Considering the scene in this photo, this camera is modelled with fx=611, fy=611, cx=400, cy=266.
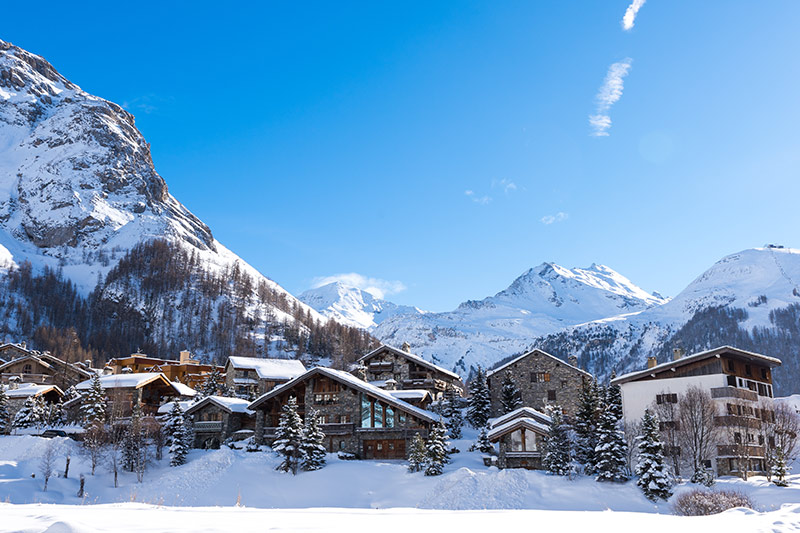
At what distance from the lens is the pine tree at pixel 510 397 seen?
213ft

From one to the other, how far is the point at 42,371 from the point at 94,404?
1476 inches


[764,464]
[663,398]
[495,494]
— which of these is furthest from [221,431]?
[764,464]

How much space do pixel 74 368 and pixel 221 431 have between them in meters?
47.8

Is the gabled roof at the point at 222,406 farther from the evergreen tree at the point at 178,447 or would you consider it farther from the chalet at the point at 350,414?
the evergreen tree at the point at 178,447

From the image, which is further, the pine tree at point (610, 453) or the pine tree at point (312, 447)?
the pine tree at point (312, 447)

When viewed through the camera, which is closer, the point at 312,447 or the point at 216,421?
the point at 312,447

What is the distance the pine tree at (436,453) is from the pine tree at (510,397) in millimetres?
23283

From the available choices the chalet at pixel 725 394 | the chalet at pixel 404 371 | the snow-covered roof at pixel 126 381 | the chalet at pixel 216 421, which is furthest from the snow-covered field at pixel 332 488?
the chalet at pixel 404 371

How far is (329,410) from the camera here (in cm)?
5238

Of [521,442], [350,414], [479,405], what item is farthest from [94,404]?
[521,442]

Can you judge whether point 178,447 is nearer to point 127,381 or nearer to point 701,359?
point 127,381

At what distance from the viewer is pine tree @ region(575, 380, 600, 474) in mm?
41438

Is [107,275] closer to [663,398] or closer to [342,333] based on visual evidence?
[342,333]

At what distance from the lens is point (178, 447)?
157 ft
